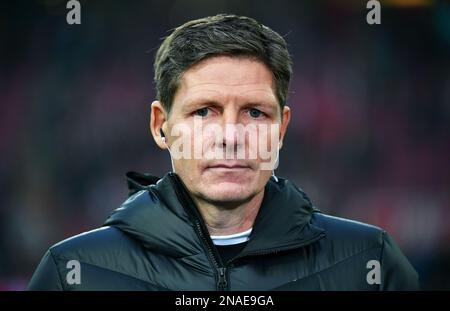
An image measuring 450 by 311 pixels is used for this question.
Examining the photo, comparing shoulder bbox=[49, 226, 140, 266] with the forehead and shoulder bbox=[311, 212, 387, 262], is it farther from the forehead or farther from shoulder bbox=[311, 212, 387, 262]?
shoulder bbox=[311, 212, 387, 262]

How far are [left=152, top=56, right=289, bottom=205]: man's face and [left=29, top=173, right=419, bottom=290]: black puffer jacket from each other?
0.11 metres

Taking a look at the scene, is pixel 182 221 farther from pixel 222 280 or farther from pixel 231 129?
pixel 231 129

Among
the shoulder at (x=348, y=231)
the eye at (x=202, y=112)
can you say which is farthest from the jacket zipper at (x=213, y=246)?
the eye at (x=202, y=112)

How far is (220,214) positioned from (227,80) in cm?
42

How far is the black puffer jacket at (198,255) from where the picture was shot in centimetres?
234

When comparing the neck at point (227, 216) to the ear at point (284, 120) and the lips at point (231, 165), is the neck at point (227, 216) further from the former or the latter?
the ear at point (284, 120)

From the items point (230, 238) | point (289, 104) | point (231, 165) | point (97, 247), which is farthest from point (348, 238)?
point (289, 104)

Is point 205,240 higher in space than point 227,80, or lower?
lower

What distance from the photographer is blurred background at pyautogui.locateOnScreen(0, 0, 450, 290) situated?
8.02 meters

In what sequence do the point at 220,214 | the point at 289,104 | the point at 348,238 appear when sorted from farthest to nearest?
the point at 289,104
the point at 348,238
the point at 220,214

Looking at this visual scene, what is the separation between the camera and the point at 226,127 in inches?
91.1

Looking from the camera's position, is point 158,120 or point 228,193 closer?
point 228,193

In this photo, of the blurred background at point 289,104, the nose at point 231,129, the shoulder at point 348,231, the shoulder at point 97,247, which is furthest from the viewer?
the blurred background at point 289,104
